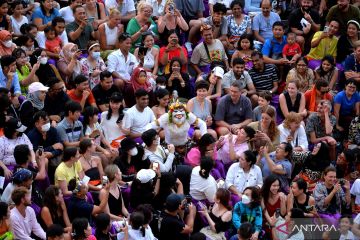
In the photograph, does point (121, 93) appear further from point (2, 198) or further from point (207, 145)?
point (2, 198)

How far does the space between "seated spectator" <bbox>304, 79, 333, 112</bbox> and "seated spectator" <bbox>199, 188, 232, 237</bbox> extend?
3.12 meters

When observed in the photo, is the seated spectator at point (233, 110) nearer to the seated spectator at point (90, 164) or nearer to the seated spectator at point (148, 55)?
the seated spectator at point (148, 55)

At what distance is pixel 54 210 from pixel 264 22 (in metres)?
6.32

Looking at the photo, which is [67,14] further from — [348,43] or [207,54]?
[348,43]

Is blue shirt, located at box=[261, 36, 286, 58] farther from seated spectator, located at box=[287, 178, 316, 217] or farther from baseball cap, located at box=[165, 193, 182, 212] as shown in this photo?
baseball cap, located at box=[165, 193, 182, 212]

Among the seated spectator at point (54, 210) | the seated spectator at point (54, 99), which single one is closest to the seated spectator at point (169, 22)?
the seated spectator at point (54, 99)

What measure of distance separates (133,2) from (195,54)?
1.51 metres

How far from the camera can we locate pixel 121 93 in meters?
14.4

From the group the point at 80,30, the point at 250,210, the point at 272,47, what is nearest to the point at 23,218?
the point at 250,210

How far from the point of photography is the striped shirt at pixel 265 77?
1539 centimetres

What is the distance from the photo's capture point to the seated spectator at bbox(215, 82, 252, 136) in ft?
47.2

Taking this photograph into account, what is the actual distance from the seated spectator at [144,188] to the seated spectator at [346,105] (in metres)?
3.67

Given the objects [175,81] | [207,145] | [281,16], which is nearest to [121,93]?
[175,81]

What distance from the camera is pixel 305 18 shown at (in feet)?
55.0
